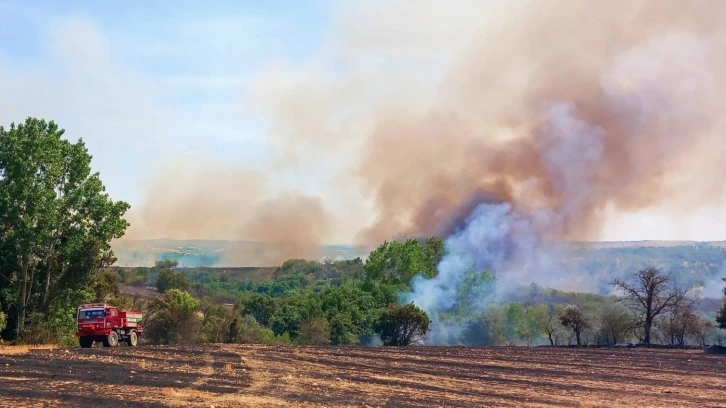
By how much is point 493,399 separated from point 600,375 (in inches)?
502

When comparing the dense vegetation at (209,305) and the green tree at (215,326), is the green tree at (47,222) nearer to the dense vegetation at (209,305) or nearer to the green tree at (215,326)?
the dense vegetation at (209,305)

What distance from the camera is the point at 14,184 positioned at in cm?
5734

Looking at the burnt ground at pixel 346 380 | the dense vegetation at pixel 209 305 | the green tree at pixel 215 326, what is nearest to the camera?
the burnt ground at pixel 346 380

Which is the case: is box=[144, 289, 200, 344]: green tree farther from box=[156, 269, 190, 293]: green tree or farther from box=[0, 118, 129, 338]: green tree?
box=[156, 269, 190, 293]: green tree

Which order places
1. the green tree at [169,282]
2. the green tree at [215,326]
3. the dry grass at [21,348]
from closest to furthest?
the dry grass at [21,348], the green tree at [215,326], the green tree at [169,282]

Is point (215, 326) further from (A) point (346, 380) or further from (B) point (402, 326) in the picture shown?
(A) point (346, 380)

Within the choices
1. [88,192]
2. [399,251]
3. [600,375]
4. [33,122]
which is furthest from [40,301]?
[399,251]

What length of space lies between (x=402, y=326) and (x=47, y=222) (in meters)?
37.4

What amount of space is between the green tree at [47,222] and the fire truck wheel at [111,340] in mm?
8754

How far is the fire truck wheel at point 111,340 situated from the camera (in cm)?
5472

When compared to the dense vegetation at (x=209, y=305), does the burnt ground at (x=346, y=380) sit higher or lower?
lower

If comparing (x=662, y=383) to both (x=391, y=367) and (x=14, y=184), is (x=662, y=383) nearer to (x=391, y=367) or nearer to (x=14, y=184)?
(x=391, y=367)

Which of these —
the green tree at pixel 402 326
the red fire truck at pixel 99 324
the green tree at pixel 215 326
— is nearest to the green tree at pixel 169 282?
the green tree at pixel 215 326

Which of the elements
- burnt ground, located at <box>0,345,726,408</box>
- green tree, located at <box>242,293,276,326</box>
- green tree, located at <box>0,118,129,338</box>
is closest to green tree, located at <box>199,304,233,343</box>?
green tree, located at <box>242,293,276,326</box>
